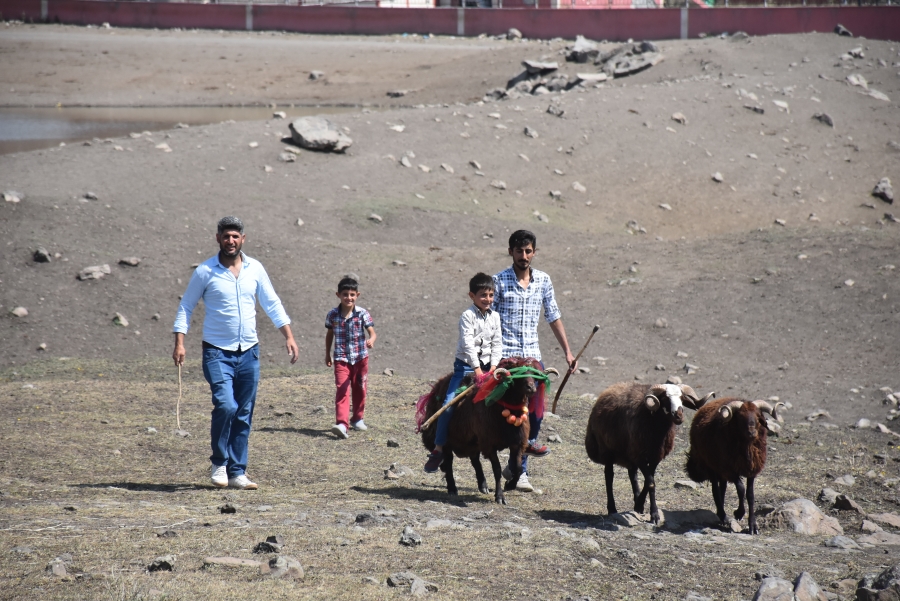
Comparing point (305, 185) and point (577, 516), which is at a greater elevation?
point (305, 185)

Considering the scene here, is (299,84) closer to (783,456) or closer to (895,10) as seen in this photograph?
(895,10)

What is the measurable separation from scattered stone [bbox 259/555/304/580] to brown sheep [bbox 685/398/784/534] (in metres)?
3.71

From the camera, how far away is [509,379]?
7203 millimetres

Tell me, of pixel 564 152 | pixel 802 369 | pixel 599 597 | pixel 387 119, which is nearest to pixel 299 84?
pixel 387 119

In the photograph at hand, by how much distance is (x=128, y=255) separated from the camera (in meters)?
15.3

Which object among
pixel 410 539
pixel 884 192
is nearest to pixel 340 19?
pixel 884 192

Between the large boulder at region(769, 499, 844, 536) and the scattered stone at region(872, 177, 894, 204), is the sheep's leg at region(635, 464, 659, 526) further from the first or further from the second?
the scattered stone at region(872, 177, 894, 204)

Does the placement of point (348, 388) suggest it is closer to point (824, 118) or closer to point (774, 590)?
point (774, 590)

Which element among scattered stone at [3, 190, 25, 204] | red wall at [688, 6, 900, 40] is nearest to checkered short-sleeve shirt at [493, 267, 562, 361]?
scattered stone at [3, 190, 25, 204]

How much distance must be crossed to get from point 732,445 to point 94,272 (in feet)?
35.7

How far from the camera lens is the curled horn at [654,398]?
7.05 metres

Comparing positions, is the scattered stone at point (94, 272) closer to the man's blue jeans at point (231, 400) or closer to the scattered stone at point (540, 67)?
the man's blue jeans at point (231, 400)

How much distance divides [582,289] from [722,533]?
8552 mm

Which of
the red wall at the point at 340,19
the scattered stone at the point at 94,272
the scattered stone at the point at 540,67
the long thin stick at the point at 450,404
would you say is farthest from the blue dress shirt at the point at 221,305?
the red wall at the point at 340,19
